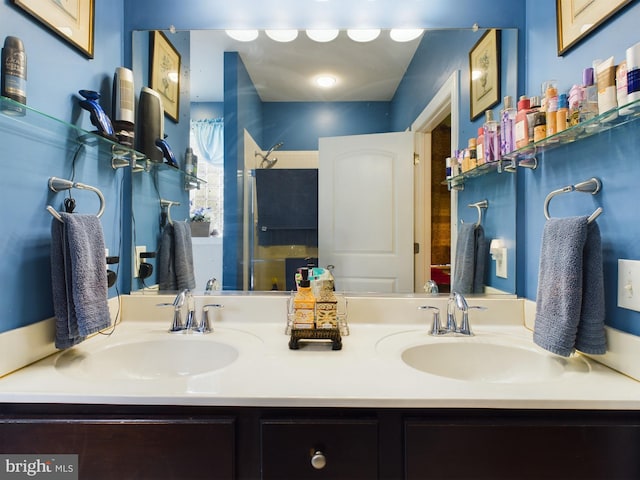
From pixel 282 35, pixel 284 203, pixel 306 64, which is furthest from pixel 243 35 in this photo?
pixel 284 203

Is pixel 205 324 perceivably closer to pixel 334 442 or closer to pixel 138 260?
pixel 138 260

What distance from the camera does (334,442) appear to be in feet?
2.31

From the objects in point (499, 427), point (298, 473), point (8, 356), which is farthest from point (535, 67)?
point (8, 356)

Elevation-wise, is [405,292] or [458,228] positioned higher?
[458,228]

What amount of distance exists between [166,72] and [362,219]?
988mm

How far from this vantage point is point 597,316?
840 millimetres

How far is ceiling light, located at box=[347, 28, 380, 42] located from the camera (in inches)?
51.6

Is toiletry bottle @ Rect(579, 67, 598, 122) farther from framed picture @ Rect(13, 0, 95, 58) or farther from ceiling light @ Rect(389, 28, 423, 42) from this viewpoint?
framed picture @ Rect(13, 0, 95, 58)

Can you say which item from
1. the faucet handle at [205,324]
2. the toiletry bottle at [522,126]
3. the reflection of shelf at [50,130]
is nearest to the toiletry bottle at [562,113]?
the toiletry bottle at [522,126]

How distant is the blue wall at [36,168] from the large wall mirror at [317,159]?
0.29 meters

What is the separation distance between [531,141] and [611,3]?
1.18ft

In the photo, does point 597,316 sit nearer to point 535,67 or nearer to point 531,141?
point 531,141

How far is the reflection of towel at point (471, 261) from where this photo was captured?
4.33 feet

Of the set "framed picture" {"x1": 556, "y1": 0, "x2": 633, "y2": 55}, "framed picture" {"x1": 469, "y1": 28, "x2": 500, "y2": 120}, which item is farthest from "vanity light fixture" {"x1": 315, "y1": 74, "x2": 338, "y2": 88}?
"framed picture" {"x1": 556, "y1": 0, "x2": 633, "y2": 55}
